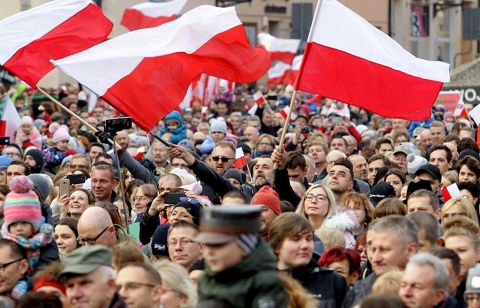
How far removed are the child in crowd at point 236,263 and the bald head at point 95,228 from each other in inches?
149

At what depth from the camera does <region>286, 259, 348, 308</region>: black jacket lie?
804 cm

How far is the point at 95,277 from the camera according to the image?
6863 millimetres

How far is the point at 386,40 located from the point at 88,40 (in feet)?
12.4

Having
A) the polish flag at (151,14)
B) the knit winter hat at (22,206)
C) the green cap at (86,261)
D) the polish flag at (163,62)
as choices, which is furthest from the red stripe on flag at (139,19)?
the green cap at (86,261)

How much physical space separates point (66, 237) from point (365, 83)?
368 cm

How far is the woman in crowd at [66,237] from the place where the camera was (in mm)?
9828

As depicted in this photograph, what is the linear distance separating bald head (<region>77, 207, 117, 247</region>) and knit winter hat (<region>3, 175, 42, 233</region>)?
0.55m

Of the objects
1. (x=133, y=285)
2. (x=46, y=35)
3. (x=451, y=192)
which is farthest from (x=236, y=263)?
(x=46, y=35)

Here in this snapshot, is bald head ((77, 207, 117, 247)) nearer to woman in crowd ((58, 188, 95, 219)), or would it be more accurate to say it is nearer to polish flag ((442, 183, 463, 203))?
woman in crowd ((58, 188, 95, 219))

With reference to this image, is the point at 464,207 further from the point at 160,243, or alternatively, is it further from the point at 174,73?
the point at 174,73

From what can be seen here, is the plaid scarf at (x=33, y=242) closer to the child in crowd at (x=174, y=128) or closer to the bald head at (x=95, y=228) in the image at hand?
the bald head at (x=95, y=228)

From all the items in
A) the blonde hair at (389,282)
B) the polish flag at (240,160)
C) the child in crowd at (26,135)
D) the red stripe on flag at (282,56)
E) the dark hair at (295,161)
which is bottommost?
the red stripe on flag at (282,56)

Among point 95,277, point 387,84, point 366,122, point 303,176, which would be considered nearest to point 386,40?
point 387,84

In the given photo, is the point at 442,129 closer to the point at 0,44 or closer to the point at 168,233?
the point at 0,44
